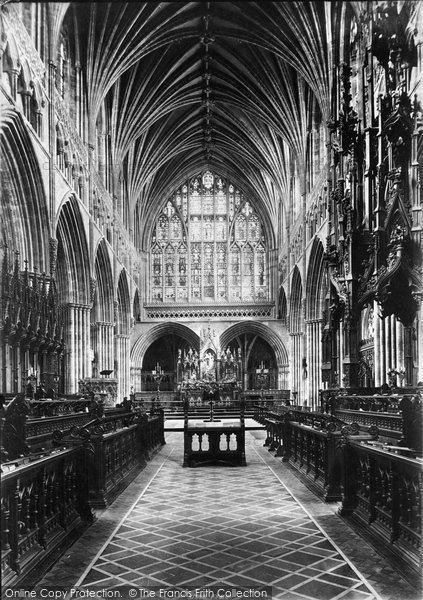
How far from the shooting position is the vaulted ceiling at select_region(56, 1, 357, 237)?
69.6 ft

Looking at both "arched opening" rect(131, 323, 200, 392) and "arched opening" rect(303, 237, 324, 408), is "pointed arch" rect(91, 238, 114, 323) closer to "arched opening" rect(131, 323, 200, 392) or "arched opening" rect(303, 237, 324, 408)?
"arched opening" rect(303, 237, 324, 408)

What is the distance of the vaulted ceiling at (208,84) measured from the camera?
21.2 metres

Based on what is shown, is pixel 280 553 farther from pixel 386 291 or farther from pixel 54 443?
pixel 386 291

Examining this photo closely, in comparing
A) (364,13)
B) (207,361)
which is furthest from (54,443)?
(207,361)

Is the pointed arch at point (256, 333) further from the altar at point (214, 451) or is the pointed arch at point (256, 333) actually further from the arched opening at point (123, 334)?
the altar at point (214, 451)

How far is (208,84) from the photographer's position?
31297 millimetres

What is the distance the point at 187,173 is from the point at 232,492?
114 ft

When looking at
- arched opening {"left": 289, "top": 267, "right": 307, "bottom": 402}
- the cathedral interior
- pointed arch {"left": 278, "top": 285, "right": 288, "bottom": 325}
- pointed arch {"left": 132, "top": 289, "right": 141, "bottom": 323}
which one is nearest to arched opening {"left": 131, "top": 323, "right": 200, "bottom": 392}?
the cathedral interior

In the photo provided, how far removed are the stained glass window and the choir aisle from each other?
31447mm

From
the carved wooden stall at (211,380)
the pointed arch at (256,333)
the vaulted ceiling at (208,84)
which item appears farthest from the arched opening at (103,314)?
the pointed arch at (256,333)

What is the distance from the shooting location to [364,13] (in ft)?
30.9

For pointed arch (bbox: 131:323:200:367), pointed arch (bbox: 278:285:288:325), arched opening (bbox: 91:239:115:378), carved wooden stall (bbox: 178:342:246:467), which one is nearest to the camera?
arched opening (bbox: 91:239:115:378)

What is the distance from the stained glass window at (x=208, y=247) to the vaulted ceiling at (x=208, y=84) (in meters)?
1.25

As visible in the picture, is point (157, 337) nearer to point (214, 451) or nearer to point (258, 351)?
point (258, 351)
